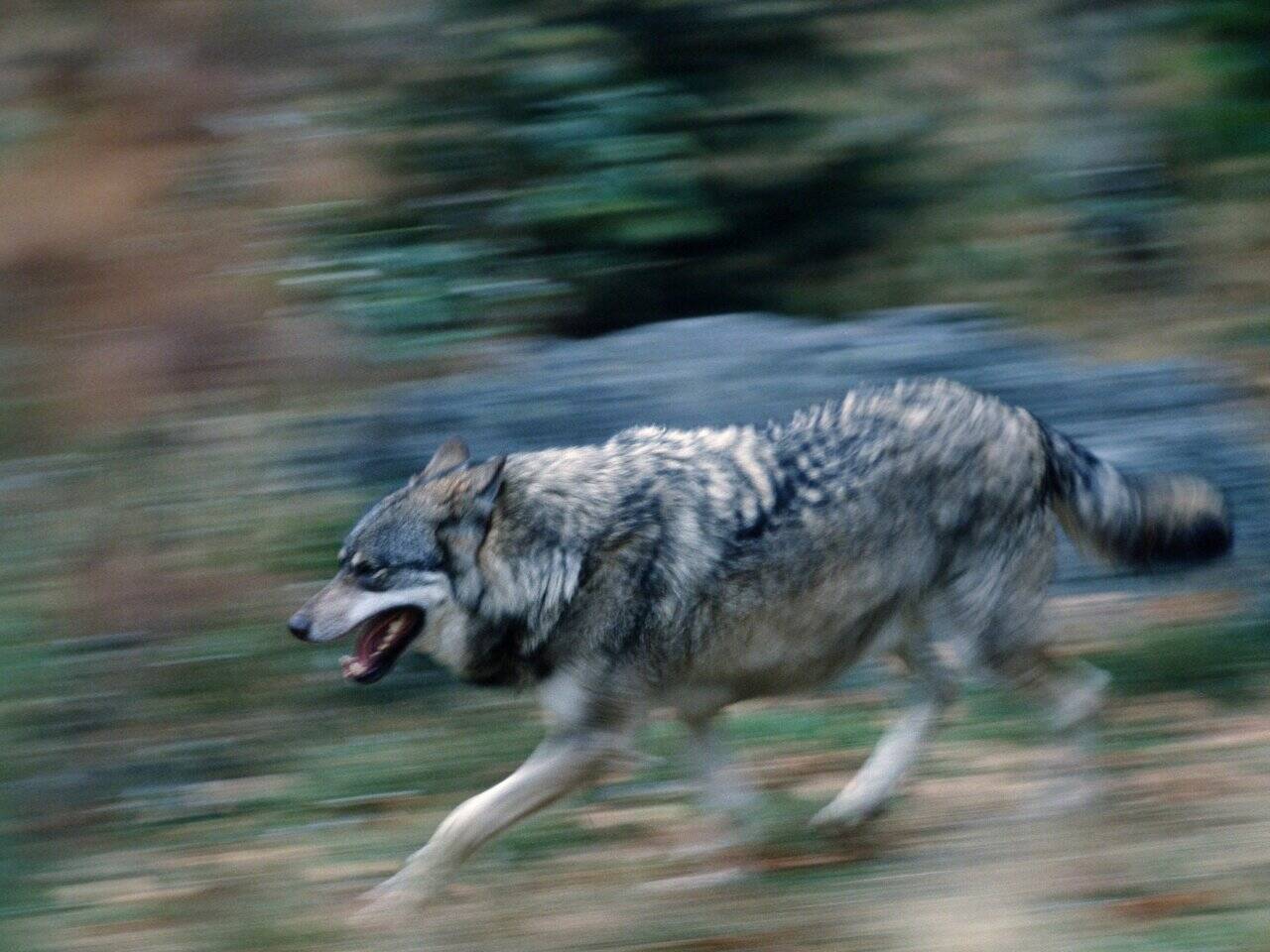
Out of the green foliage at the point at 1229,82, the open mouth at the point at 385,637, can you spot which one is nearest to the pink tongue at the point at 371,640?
the open mouth at the point at 385,637

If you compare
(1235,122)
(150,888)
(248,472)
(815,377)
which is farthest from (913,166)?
(150,888)

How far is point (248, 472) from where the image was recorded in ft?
A: 22.4

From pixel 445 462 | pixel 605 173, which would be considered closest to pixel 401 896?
pixel 445 462

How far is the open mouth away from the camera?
459 centimetres

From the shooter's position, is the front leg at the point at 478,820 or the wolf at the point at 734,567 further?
the wolf at the point at 734,567

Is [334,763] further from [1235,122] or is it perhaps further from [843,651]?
[1235,122]

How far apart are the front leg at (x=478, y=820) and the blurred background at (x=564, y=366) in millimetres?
166

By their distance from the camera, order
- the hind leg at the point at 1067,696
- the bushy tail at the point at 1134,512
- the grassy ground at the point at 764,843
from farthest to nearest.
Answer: the bushy tail at the point at 1134,512, the hind leg at the point at 1067,696, the grassy ground at the point at 764,843

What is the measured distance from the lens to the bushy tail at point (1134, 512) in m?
5.10

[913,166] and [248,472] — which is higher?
[913,166]

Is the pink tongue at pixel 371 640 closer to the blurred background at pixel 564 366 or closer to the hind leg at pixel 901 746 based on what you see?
the blurred background at pixel 564 366

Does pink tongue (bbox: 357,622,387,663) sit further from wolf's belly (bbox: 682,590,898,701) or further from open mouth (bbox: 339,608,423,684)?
wolf's belly (bbox: 682,590,898,701)

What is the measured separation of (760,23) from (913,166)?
1.19 metres

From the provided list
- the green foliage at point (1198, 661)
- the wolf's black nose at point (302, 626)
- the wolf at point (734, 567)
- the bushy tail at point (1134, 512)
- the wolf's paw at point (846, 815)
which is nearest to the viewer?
the wolf's black nose at point (302, 626)
